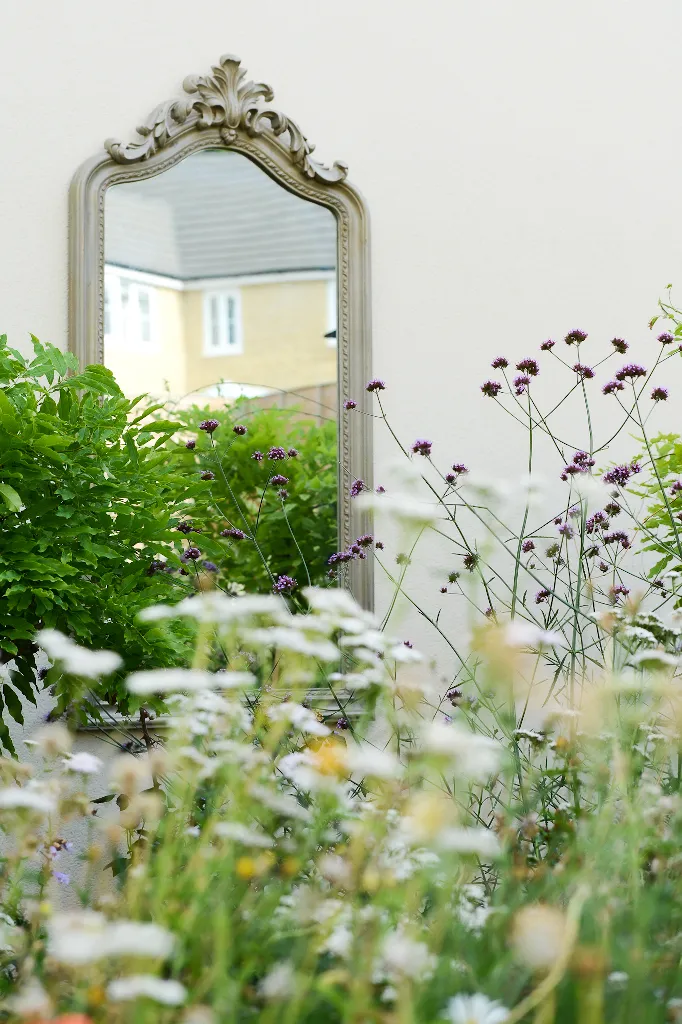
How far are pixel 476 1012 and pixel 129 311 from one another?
2.38 metres

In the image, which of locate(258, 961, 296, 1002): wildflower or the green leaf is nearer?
locate(258, 961, 296, 1002): wildflower

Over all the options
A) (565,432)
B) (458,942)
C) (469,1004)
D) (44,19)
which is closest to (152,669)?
(458,942)

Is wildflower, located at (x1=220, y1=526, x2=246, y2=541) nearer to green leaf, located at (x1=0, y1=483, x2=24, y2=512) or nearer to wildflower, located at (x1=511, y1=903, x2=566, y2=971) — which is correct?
green leaf, located at (x1=0, y1=483, x2=24, y2=512)

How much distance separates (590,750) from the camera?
5.01 ft

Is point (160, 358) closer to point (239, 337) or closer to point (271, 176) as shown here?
point (239, 337)

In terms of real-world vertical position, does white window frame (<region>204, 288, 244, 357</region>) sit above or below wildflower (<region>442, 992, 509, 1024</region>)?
above

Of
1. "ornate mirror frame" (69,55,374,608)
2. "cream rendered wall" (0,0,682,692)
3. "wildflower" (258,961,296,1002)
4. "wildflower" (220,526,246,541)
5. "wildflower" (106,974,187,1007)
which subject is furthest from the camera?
"cream rendered wall" (0,0,682,692)

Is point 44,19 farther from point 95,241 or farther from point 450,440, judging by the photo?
point 450,440

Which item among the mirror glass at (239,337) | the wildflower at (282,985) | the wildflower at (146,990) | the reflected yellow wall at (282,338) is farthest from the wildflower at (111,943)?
the reflected yellow wall at (282,338)

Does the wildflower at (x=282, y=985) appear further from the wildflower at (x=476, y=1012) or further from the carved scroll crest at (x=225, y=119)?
the carved scroll crest at (x=225, y=119)

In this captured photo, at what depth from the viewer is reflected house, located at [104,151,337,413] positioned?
2.95m

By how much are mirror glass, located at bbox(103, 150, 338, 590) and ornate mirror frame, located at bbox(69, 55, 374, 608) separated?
33 mm

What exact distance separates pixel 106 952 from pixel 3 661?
1.38 metres

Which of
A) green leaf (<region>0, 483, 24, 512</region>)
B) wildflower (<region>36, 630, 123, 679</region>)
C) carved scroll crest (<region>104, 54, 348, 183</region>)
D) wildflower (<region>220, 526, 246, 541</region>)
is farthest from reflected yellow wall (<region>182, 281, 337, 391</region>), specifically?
wildflower (<region>36, 630, 123, 679</region>)
